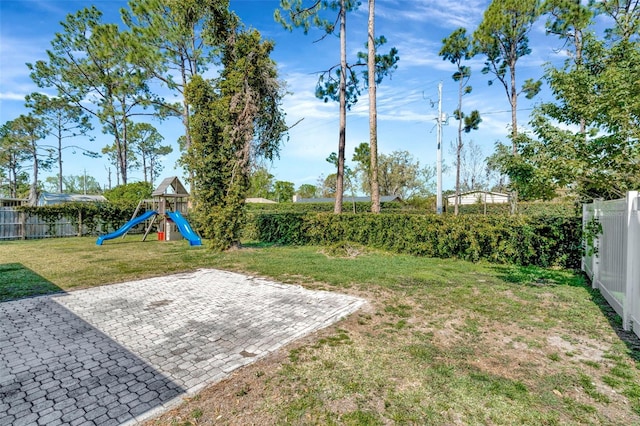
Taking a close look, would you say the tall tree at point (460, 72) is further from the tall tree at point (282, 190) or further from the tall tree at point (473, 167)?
the tall tree at point (282, 190)

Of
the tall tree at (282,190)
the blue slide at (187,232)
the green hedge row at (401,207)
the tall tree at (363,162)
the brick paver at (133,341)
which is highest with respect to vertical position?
the tall tree at (363,162)

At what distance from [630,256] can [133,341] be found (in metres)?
5.55

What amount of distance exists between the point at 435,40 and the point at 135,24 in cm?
1877

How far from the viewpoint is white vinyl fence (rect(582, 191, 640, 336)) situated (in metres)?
3.29

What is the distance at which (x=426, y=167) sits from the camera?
44.1 meters

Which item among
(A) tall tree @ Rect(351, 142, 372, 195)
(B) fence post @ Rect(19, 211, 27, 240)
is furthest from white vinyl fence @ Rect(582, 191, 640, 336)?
(A) tall tree @ Rect(351, 142, 372, 195)

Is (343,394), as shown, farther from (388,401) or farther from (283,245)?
(283,245)

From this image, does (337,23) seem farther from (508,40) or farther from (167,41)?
(508,40)

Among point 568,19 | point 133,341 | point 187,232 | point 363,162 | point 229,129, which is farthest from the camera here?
point 363,162

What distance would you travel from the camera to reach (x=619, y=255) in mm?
3941

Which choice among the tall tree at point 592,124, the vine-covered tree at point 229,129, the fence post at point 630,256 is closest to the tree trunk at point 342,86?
the vine-covered tree at point 229,129

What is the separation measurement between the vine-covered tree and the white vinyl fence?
8.70 meters

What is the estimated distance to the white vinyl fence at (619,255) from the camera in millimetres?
3293

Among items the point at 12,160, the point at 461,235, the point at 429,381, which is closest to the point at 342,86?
the point at 461,235
